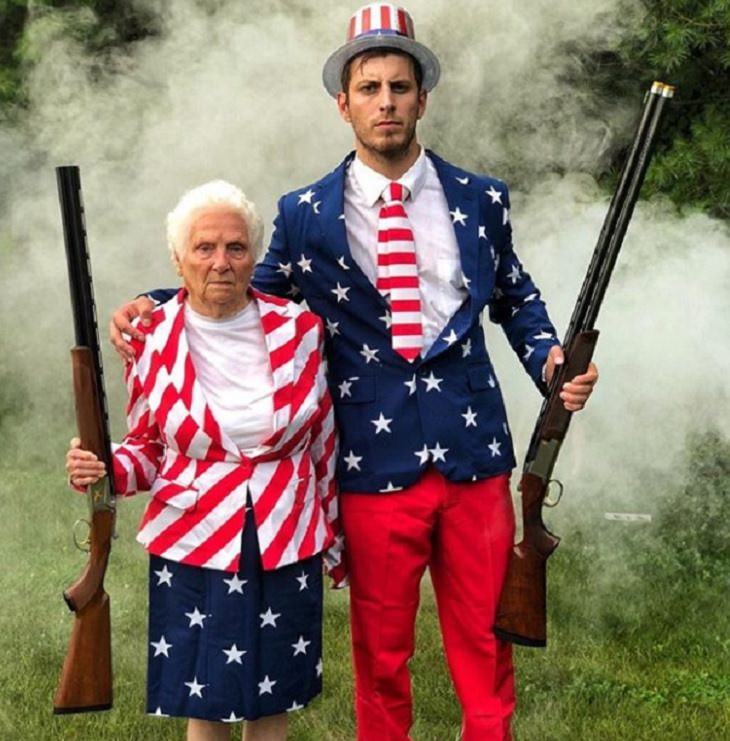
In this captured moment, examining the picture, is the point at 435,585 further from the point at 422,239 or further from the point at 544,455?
the point at 422,239

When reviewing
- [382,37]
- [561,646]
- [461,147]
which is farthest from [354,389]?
[461,147]

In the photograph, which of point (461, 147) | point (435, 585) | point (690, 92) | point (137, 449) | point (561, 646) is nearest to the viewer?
point (137, 449)

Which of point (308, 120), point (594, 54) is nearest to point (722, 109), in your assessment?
point (594, 54)

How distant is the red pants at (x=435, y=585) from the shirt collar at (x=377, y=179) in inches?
28.4

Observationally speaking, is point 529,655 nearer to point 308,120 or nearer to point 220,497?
point 220,497

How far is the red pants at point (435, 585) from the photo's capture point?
11.5 feet

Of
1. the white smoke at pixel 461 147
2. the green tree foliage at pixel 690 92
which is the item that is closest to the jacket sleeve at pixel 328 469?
the white smoke at pixel 461 147

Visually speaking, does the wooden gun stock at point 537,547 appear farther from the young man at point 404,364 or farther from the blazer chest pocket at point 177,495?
the blazer chest pocket at point 177,495

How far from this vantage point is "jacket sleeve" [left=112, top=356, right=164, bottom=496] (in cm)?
325

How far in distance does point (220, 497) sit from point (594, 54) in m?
3.53

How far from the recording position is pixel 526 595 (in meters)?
3.52

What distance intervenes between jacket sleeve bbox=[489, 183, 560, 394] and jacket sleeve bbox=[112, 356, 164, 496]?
1.00 m

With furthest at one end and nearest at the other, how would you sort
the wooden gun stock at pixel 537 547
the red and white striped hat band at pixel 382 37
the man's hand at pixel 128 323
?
the wooden gun stock at pixel 537 547 < the red and white striped hat band at pixel 382 37 < the man's hand at pixel 128 323

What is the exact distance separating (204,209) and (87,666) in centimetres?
111
